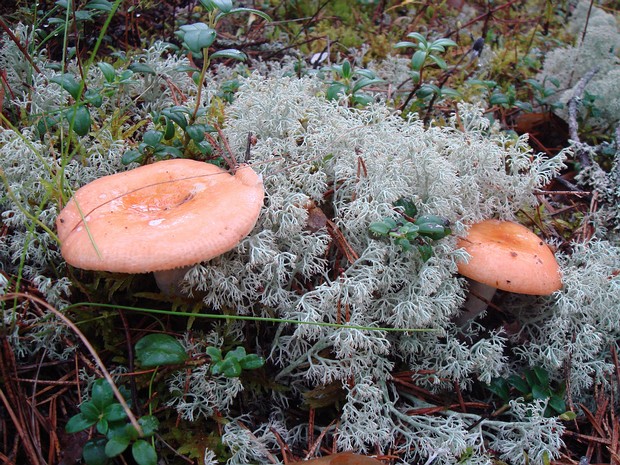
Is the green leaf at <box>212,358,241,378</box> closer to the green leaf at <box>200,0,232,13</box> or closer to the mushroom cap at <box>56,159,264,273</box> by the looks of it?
the mushroom cap at <box>56,159,264,273</box>

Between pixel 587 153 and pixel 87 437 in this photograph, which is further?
pixel 587 153

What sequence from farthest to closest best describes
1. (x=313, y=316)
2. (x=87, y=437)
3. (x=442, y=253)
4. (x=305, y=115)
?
(x=305, y=115), (x=442, y=253), (x=313, y=316), (x=87, y=437)

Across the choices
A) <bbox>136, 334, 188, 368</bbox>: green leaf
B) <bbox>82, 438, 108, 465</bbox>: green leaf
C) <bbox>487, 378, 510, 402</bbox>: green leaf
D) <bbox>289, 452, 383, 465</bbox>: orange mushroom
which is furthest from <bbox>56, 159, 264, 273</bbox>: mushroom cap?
<bbox>487, 378, 510, 402</bbox>: green leaf

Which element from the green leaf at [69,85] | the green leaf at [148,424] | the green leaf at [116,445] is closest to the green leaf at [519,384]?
the green leaf at [148,424]

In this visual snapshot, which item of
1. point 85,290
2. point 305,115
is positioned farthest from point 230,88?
point 85,290

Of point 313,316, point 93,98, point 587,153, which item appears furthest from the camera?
point 587,153

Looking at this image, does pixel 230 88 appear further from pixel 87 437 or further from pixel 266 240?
pixel 87 437

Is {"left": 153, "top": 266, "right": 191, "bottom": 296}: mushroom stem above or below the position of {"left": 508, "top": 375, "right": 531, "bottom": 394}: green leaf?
above
